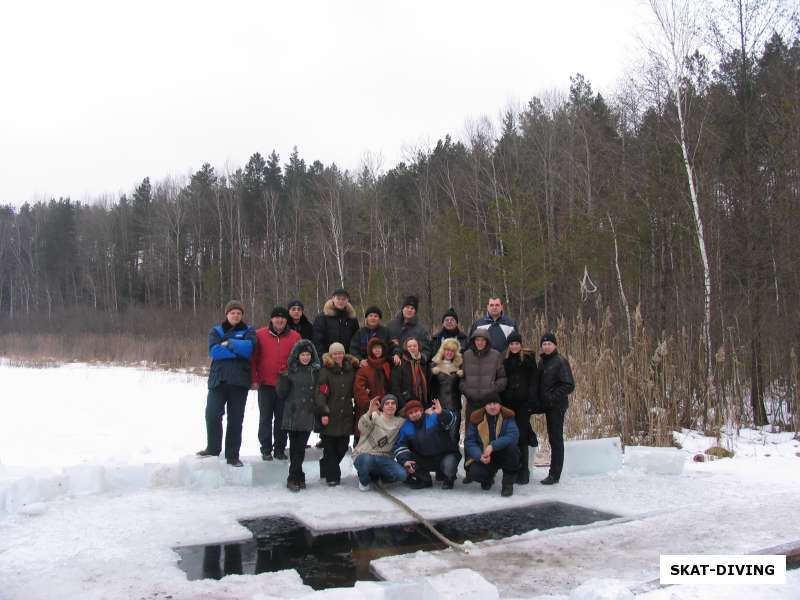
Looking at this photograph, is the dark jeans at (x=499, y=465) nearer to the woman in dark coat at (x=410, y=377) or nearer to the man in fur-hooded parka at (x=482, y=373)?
the man in fur-hooded parka at (x=482, y=373)

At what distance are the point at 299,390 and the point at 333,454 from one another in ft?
2.32

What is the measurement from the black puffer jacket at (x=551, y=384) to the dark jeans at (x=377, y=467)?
4.52 feet

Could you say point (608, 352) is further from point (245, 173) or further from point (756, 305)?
point (245, 173)

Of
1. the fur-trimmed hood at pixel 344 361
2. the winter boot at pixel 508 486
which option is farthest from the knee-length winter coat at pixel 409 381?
the winter boot at pixel 508 486

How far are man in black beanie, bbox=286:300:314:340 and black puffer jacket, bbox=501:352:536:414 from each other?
75.6 inches

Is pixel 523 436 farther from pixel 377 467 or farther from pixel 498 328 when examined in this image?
pixel 377 467

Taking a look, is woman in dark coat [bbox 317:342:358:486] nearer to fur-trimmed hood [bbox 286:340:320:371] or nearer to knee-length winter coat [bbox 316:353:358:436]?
knee-length winter coat [bbox 316:353:358:436]

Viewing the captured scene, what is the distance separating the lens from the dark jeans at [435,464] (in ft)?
19.2

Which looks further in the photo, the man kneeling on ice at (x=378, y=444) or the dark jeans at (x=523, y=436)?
the dark jeans at (x=523, y=436)

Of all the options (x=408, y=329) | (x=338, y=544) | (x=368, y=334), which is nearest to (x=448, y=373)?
(x=408, y=329)

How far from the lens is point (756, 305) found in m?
9.62

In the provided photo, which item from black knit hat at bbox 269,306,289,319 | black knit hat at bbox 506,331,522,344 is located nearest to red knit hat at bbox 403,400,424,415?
black knit hat at bbox 506,331,522,344

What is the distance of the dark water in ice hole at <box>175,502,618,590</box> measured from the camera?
393 cm

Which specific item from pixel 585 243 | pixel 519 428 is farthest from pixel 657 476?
pixel 585 243
